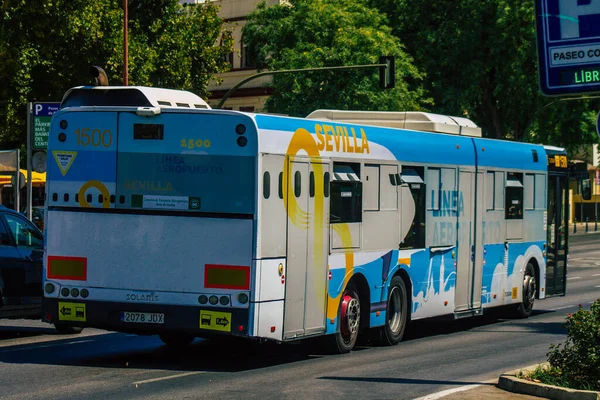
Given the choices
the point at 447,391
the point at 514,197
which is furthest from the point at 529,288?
the point at 447,391

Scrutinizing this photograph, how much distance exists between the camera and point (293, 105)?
50.1 metres

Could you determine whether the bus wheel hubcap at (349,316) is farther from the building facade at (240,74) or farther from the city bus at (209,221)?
the building facade at (240,74)

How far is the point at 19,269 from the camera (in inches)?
647

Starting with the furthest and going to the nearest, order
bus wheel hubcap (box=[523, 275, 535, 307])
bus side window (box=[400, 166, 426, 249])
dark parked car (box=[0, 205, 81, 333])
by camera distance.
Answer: bus wheel hubcap (box=[523, 275, 535, 307])
bus side window (box=[400, 166, 426, 249])
dark parked car (box=[0, 205, 81, 333])

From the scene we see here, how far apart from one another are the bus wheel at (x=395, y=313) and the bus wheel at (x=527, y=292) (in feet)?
17.5

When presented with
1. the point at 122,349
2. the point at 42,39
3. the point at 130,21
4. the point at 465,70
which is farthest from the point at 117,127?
the point at 465,70

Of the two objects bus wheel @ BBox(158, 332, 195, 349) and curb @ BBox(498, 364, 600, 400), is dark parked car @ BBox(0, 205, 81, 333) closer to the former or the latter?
bus wheel @ BBox(158, 332, 195, 349)

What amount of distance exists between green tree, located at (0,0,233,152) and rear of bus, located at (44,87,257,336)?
24.8 meters

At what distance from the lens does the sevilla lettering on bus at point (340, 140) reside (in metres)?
14.5

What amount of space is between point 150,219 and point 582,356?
481cm

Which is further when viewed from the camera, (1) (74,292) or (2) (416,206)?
(2) (416,206)

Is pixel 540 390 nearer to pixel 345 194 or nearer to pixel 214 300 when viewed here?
pixel 214 300

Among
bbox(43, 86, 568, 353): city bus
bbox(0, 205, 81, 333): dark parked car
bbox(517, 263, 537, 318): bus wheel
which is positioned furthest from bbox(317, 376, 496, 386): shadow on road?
bbox(517, 263, 537, 318): bus wheel

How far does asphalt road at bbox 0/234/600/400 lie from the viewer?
38.1 feet
